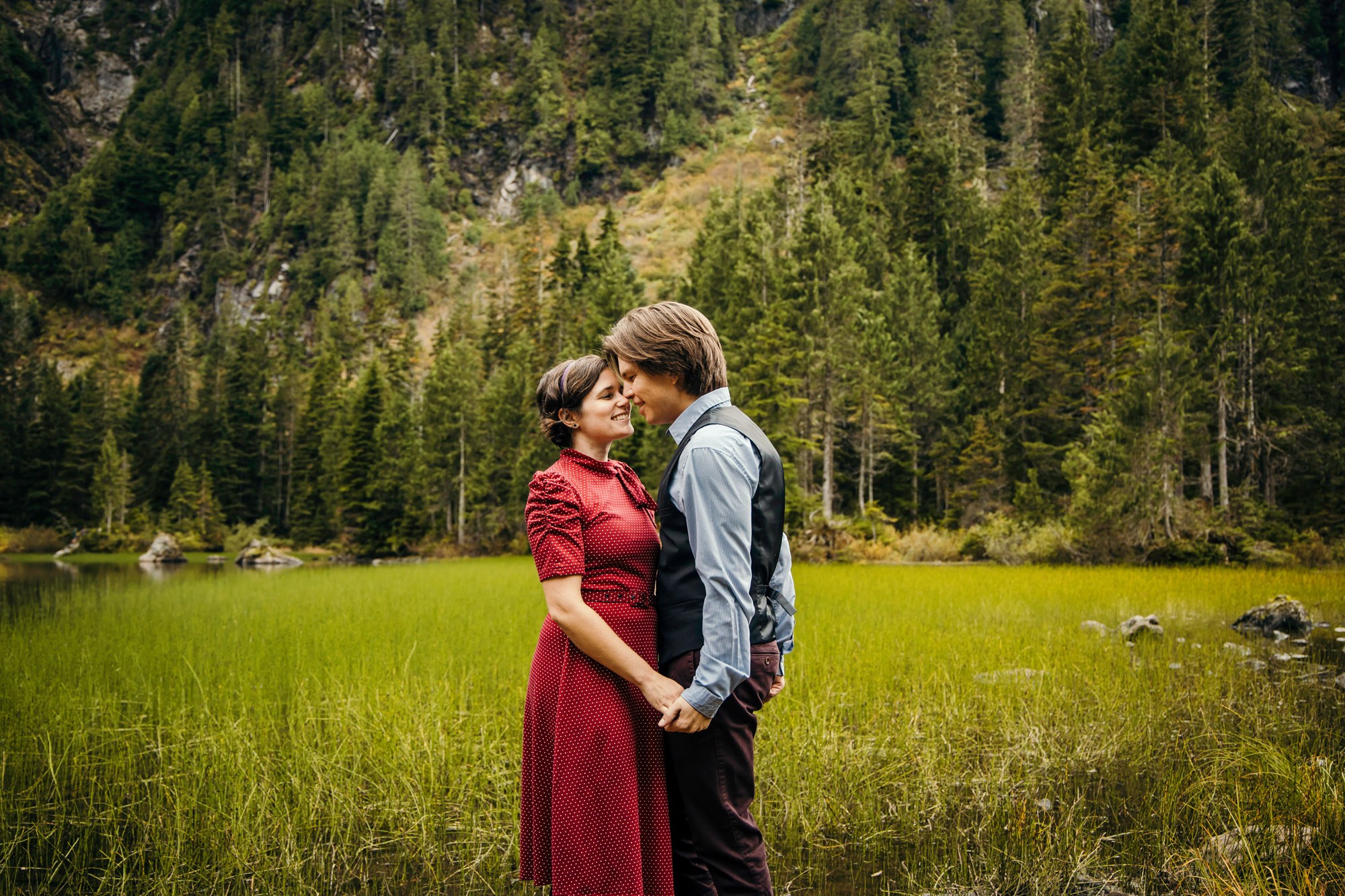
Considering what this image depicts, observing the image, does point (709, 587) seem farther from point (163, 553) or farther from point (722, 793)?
point (163, 553)

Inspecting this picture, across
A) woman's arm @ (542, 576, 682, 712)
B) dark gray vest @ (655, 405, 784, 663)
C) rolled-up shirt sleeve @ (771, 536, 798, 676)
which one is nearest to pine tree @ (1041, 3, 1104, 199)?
rolled-up shirt sleeve @ (771, 536, 798, 676)

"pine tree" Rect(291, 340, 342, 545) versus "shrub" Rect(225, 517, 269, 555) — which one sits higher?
"pine tree" Rect(291, 340, 342, 545)

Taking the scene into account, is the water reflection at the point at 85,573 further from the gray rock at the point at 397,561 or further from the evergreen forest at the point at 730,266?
the evergreen forest at the point at 730,266

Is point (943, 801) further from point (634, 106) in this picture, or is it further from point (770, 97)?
point (770, 97)

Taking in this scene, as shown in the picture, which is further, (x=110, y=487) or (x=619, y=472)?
(x=110, y=487)

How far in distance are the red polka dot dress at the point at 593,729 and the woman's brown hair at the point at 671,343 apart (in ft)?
1.25

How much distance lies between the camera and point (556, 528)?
2385mm

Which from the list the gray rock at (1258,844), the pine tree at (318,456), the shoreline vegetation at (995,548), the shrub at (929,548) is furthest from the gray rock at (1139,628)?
the pine tree at (318,456)

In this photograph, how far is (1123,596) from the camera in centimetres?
1325

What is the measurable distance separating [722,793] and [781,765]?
2953 millimetres

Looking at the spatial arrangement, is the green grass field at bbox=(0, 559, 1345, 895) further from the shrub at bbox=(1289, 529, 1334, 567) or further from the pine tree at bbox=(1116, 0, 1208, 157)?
the pine tree at bbox=(1116, 0, 1208, 157)

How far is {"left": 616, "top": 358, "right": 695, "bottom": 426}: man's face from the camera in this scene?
99.0 inches

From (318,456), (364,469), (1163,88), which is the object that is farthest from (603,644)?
(318,456)

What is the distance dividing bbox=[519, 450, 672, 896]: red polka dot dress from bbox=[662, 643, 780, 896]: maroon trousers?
0.11 m
